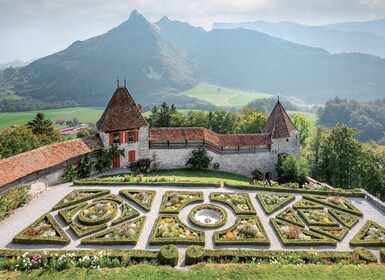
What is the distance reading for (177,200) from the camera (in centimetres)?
2741

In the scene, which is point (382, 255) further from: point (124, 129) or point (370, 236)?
point (124, 129)

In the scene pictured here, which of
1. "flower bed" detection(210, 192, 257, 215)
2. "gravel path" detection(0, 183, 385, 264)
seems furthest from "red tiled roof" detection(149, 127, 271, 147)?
"flower bed" detection(210, 192, 257, 215)

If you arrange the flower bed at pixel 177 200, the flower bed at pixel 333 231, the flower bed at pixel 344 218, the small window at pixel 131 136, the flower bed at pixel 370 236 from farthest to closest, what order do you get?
the small window at pixel 131 136
the flower bed at pixel 177 200
the flower bed at pixel 344 218
the flower bed at pixel 333 231
the flower bed at pixel 370 236

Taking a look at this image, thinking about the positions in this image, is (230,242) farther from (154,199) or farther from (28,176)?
(28,176)

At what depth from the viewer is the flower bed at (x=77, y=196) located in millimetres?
26275

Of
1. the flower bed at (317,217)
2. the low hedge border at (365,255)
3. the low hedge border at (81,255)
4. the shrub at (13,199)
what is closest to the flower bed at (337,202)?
the flower bed at (317,217)

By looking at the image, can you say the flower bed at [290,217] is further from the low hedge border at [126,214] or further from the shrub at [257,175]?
the shrub at [257,175]

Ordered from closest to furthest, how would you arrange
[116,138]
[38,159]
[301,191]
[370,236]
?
[370,236], [38,159], [301,191], [116,138]

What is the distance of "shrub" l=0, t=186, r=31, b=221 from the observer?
2412 cm

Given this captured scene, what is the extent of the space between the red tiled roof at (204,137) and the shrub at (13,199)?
14.4 meters

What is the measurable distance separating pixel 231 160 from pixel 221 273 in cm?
2076

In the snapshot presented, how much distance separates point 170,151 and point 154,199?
32.8ft

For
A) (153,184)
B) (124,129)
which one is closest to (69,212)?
(153,184)

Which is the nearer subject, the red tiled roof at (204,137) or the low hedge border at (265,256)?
the low hedge border at (265,256)
